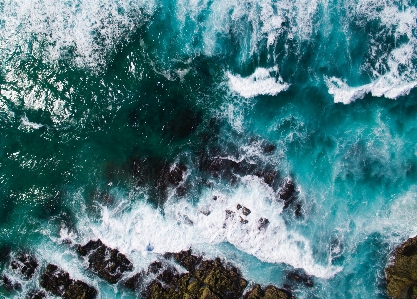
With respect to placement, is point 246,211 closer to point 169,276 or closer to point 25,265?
point 169,276

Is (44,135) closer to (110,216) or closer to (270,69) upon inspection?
(110,216)

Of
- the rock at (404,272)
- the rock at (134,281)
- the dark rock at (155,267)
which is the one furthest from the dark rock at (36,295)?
the rock at (404,272)

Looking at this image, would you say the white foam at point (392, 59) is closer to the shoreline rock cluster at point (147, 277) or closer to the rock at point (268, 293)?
the rock at point (268, 293)

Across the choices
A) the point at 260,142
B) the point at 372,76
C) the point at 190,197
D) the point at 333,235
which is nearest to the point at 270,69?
the point at 260,142

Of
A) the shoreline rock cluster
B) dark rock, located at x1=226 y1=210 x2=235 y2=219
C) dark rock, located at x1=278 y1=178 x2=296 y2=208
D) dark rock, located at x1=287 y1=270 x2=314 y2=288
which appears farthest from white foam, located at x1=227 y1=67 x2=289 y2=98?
dark rock, located at x1=287 y1=270 x2=314 y2=288

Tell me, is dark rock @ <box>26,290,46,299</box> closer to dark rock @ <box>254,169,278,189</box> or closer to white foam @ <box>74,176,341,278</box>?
white foam @ <box>74,176,341,278</box>
